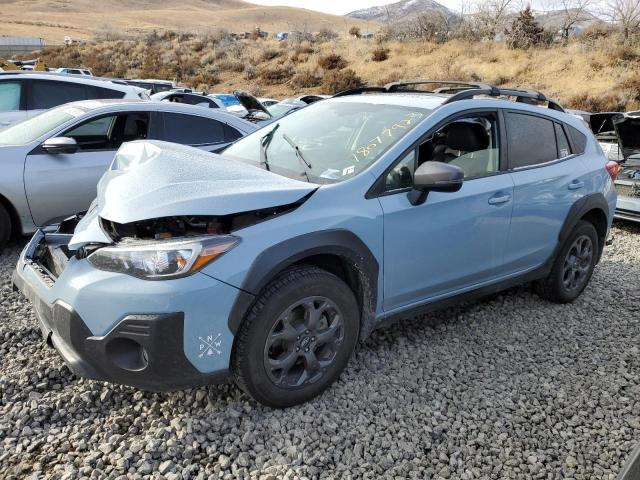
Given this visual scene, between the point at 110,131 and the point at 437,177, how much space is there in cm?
380

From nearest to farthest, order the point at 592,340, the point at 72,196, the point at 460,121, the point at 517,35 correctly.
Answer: the point at 460,121 < the point at 592,340 < the point at 72,196 < the point at 517,35

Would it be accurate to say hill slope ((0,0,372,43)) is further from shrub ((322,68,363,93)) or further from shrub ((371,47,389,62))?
shrub ((322,68,363,93))

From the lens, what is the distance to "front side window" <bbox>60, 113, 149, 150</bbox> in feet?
17.2

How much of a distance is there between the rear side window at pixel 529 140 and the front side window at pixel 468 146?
0.16 m

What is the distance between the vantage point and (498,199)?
357 centimetres

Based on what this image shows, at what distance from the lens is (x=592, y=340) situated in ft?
12.9

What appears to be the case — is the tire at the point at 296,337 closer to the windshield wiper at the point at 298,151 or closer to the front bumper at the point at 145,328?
the front bumper at the point at 145,328

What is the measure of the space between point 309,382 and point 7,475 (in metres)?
1.43

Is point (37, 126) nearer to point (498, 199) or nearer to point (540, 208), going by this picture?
point (498, 199)

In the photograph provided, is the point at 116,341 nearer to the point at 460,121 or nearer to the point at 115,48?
the point at 460,121

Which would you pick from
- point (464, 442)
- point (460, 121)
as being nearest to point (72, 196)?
point (460, 121)

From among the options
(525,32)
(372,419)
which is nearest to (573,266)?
(372,419)

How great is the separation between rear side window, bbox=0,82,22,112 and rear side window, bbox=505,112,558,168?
6552 mm

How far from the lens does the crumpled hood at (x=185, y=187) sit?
2.51 m
